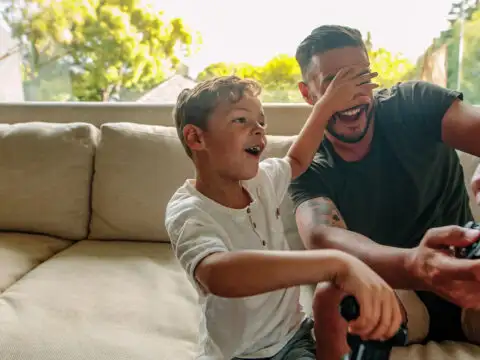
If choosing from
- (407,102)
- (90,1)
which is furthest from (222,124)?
(90,1)

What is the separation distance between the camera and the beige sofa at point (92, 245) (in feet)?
4.10

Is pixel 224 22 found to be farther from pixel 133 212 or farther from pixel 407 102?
pixel 407 102

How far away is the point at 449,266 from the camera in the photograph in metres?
0.84

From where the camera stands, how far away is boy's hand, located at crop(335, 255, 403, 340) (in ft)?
2.35

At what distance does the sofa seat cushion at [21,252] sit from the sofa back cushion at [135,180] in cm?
14

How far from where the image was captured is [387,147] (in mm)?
1175

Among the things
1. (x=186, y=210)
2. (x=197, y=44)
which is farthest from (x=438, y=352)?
(x=197, y=44)

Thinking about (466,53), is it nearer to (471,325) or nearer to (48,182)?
(471,325)

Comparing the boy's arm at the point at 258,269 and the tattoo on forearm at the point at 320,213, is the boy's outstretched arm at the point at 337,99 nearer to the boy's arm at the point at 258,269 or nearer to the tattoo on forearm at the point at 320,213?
the tattoo on forearm at the point at 320,213

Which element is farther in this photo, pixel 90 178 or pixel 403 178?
pixel 90 178

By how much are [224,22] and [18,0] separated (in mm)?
933

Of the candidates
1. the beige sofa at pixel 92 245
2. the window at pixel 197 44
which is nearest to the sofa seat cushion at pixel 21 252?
the beige sofa at pixel 92 245

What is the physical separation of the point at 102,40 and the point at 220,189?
5.27 feet

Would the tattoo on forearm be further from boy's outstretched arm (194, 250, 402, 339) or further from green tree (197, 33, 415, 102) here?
green tree (197, 33, 415, 102)
